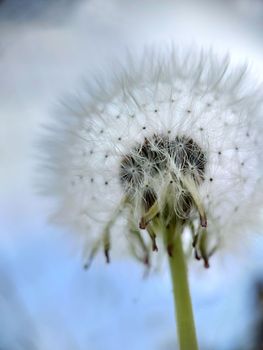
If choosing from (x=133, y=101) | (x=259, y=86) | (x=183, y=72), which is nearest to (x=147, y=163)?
(x=133, y=101)

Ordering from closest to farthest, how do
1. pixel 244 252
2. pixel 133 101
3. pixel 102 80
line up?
pixel 133 101 < pixel 102 80 < pixel 244 252

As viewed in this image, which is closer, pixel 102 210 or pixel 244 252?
pixel 102 210

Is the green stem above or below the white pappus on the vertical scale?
below

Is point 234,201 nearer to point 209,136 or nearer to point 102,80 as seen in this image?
point 209,136

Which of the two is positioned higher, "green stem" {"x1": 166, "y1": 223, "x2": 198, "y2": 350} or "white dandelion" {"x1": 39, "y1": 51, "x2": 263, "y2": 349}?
"white dandelion" {"x1": 39, "y1": 51, "x2": 263, "y2": 349}

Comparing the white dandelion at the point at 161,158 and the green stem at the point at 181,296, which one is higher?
the white dandelion at the point at 161,158
